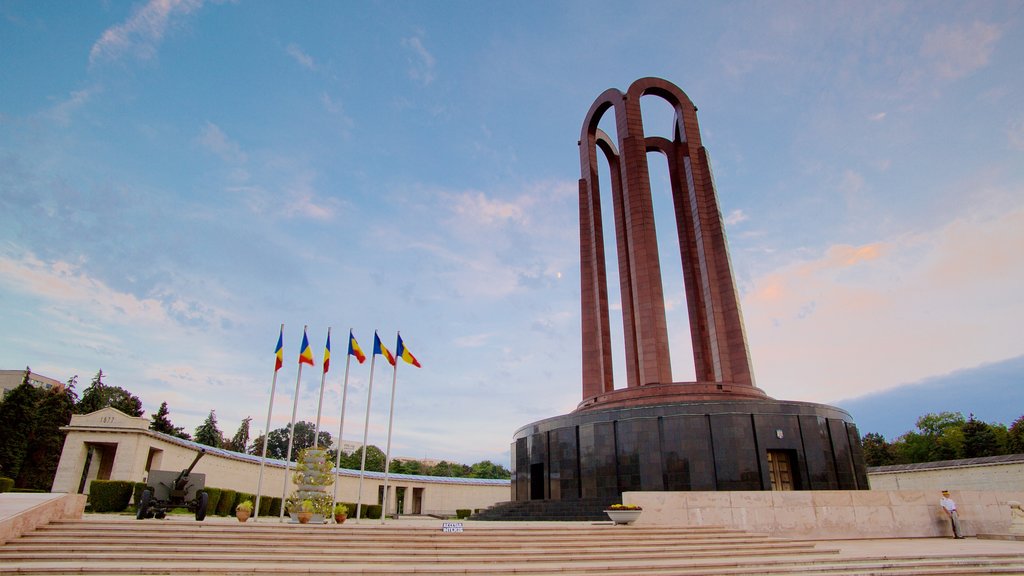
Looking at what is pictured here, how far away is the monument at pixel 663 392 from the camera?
63.6 ft

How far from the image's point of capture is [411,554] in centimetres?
Answer: 1066

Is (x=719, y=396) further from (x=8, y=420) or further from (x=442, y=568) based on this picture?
(x=8, y=420)

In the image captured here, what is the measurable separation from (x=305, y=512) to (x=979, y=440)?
52.8m

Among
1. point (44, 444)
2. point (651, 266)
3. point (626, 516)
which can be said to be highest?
point (651, 266)

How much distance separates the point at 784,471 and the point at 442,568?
595 inches

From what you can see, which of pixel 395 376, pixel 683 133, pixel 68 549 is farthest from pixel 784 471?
pixel 68 549

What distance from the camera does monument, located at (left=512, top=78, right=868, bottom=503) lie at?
63.6 feet

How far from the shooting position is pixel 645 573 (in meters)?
9.66

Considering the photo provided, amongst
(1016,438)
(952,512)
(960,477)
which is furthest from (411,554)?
(1016,438)

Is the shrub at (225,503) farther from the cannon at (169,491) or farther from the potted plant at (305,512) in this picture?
the potted plant at (305,512)

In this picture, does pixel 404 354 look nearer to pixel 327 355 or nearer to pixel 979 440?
pixel 327 355

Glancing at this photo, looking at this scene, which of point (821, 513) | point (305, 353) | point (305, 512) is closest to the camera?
point (305, 512)

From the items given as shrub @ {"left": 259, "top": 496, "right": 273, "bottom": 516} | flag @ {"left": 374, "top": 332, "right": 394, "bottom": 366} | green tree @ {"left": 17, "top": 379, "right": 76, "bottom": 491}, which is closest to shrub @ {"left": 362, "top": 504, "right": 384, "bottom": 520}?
shrub @ {"left": 259, "top": 496, "right": 273, "bottom": 516}

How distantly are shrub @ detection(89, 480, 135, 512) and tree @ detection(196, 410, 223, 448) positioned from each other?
103 ft
